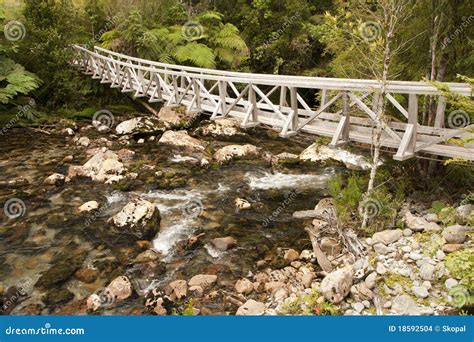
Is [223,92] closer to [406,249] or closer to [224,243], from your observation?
[224,243]

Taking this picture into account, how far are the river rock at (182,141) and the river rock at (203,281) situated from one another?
608 cm

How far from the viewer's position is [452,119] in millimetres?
6270

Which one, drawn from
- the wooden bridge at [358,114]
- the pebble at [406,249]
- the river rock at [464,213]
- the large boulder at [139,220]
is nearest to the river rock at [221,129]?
the wooden bridge at [358,114]

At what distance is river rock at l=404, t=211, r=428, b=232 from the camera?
5.48 metres

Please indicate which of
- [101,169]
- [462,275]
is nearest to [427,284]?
[462,275]

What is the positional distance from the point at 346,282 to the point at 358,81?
3.22 metres

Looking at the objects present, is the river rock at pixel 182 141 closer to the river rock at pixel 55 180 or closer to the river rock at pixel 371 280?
the river rock at pixel 55 180

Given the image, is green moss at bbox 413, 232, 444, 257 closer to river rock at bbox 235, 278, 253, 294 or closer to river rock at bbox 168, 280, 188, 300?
river rock at bbox 235, 278, 253, 294

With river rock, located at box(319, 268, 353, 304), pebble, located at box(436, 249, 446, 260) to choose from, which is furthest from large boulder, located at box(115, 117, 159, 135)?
pebble, located at box(436, 249, 446, 260)

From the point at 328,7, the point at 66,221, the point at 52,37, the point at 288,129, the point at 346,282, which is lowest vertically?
the point at 66,221

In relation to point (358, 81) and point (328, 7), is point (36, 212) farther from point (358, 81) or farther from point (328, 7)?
point (328, 7)

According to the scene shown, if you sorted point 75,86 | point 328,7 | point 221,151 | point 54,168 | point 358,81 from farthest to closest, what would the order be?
point 328,7
point 75,86
point 221,151
point 54,168
point 358,81

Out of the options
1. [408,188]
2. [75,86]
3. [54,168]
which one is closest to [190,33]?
[75,86]

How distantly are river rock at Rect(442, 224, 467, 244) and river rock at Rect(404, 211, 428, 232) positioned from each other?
0.44 m
